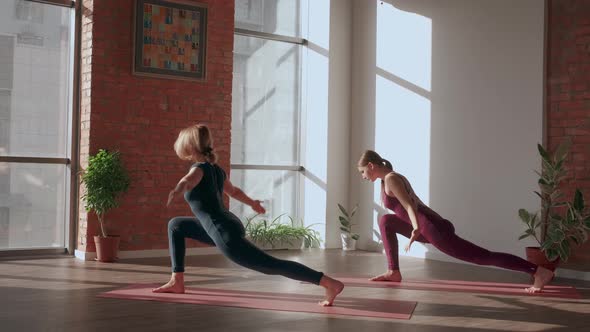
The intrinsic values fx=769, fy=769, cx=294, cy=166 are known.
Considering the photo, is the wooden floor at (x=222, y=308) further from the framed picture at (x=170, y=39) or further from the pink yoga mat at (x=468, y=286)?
the framed picture at (x=170, y=39)

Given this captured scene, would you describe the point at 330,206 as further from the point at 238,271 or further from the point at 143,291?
the point at 143,291

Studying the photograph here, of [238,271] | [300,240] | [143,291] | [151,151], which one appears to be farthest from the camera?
[300,240]

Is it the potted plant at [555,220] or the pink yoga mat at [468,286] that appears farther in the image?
the potted plant at [555,220]

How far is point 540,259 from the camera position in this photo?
625 cm

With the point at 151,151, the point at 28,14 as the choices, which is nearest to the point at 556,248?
the point at 151,151

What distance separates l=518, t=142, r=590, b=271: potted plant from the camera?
6.05 meters

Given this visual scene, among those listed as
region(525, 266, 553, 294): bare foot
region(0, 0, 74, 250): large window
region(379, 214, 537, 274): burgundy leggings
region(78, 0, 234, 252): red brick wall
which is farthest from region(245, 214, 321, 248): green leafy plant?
region(525, 266, 553, 294): bare foot

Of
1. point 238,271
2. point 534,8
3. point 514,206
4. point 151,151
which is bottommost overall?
point 238,271

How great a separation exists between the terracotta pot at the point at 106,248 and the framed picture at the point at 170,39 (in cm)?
158

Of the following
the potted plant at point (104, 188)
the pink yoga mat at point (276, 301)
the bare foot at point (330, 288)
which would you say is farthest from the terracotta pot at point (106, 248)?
the bare foot at point (330, 288)

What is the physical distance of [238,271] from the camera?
637 cm

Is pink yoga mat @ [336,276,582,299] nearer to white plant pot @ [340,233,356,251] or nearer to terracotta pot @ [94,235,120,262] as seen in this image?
terracotta pot @ [94,235,120,262]

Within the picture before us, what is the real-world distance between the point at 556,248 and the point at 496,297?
114cm

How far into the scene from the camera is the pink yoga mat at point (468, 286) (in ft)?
17.8
